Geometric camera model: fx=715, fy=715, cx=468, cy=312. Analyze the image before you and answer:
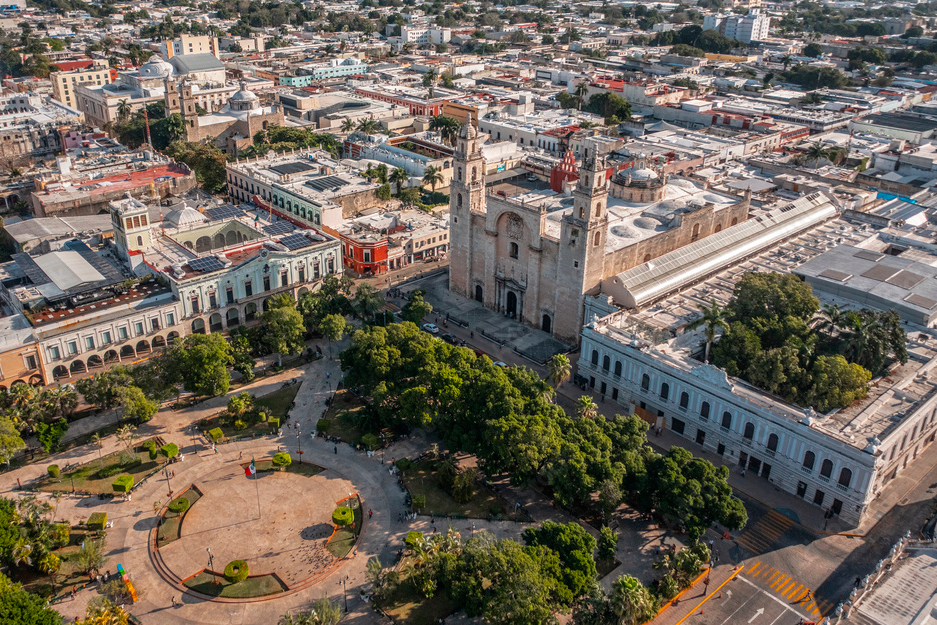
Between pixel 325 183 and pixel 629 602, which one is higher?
pixel 325 183

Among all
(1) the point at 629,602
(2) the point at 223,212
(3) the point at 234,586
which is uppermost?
(2) the point at 223,212

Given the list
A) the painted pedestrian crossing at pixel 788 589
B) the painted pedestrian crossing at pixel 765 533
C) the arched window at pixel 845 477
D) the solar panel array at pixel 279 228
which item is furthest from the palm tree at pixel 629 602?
the solar panel array at pixel 279 228

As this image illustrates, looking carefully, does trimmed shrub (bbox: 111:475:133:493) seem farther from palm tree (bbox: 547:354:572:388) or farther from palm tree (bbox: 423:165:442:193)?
palm tree (bbox: 423:165:442:193)

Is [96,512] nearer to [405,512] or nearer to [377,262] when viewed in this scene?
[405,512]

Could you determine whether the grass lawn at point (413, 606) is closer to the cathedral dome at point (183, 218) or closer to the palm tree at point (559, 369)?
the palm tree at point (559, 369)

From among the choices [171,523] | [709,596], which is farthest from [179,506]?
[709,596]

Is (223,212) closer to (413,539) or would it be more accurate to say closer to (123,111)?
(413,539)

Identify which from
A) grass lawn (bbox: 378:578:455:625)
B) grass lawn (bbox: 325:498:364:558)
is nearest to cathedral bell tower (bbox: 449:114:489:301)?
grass lawn (bbox: 325:498:364:558)
